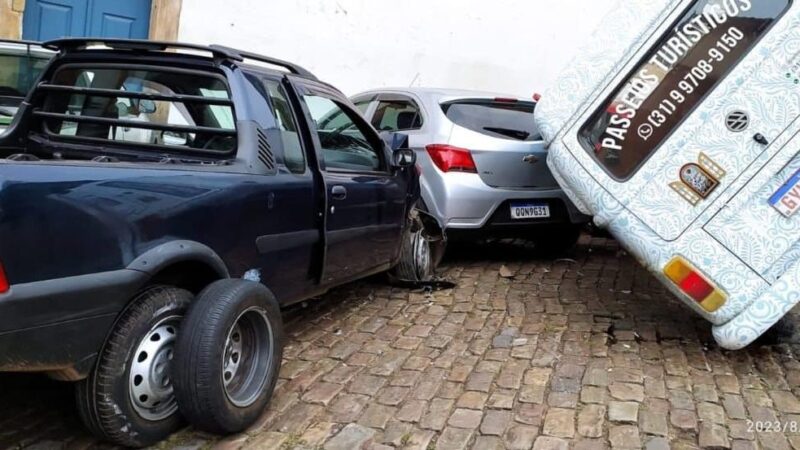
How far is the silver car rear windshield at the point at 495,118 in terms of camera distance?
620cm

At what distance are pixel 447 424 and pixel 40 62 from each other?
5.08 meters

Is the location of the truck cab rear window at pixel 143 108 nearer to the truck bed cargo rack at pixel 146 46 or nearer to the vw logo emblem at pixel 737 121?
the truck bed cargo rack at pixel 146 46

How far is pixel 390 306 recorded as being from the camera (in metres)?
5.33

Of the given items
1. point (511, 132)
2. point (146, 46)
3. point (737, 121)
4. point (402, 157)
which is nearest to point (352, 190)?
point (402, 157)

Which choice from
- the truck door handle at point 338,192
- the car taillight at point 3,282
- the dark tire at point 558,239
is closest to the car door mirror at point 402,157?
the truck door handle at point 338,192

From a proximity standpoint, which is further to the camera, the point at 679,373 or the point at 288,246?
the point at 679,373

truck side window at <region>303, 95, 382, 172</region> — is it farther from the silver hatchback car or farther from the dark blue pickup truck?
the silver hatchback car

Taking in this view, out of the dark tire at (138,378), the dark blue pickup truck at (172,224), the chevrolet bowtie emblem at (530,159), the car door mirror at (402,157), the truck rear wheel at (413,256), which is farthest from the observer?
the chevrolet bowtie emblem at (530,159)

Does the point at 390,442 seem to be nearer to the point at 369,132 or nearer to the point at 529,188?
the point at 369,132

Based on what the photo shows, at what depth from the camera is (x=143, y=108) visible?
4152 millimetres

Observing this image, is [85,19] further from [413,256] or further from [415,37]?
[413,256]

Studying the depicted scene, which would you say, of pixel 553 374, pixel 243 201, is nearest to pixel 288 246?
pixel 243 201

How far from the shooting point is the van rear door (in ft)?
13.1

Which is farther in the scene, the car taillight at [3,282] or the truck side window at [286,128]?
the truck side window at [286,128]
